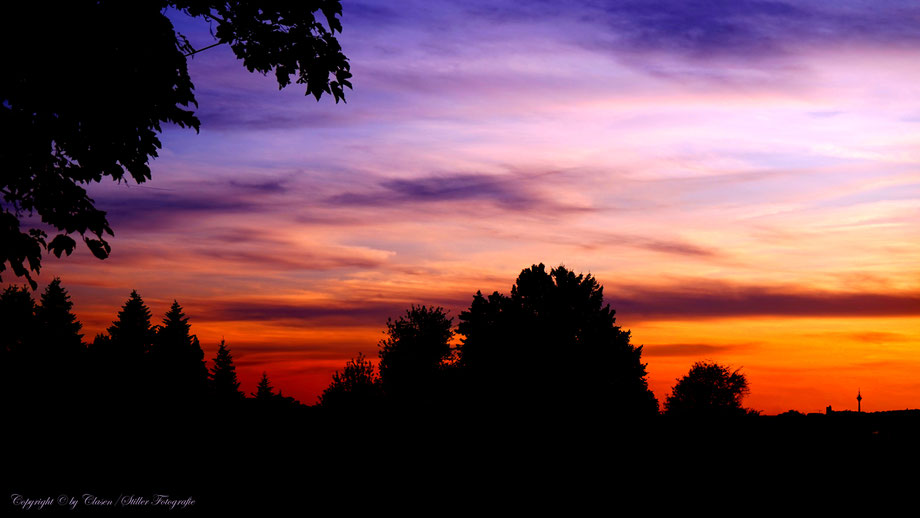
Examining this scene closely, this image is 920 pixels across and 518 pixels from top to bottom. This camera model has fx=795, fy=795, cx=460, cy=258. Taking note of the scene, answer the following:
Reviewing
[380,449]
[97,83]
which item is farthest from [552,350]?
[97,83]

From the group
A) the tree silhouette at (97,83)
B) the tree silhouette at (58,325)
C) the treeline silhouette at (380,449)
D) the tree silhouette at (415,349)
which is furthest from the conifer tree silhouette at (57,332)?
the tree silhouette at (97,83)

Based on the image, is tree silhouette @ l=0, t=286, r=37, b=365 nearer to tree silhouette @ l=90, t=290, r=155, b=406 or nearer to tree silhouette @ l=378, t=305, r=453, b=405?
tree silhouette @ l=90, t=290, r=155, b=406

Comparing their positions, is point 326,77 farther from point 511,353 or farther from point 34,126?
point 511,353

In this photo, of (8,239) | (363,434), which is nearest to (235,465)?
(363,434)

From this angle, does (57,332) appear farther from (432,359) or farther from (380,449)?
(380,449)

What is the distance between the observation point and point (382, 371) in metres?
91.8

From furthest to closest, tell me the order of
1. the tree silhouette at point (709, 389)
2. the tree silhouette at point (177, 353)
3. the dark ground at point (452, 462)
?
the tree silhouette at point (709, 389)
the tree silhouette at point (177, 353)
the dark ground at point (452, 462)

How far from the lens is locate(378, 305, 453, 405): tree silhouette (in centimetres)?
8762

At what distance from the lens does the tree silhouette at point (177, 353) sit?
85.4 m

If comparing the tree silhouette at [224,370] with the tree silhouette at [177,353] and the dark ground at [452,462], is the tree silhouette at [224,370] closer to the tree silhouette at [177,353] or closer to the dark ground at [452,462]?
the tree silhouette at [177,353]

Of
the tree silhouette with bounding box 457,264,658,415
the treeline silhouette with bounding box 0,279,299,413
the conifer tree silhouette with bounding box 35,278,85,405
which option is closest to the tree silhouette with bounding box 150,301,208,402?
the treeline silhouette with bounding box 0,279,299,413

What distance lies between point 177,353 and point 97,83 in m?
84.8

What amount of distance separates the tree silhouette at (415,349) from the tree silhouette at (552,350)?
1028 inches

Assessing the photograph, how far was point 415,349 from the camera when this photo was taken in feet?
292
